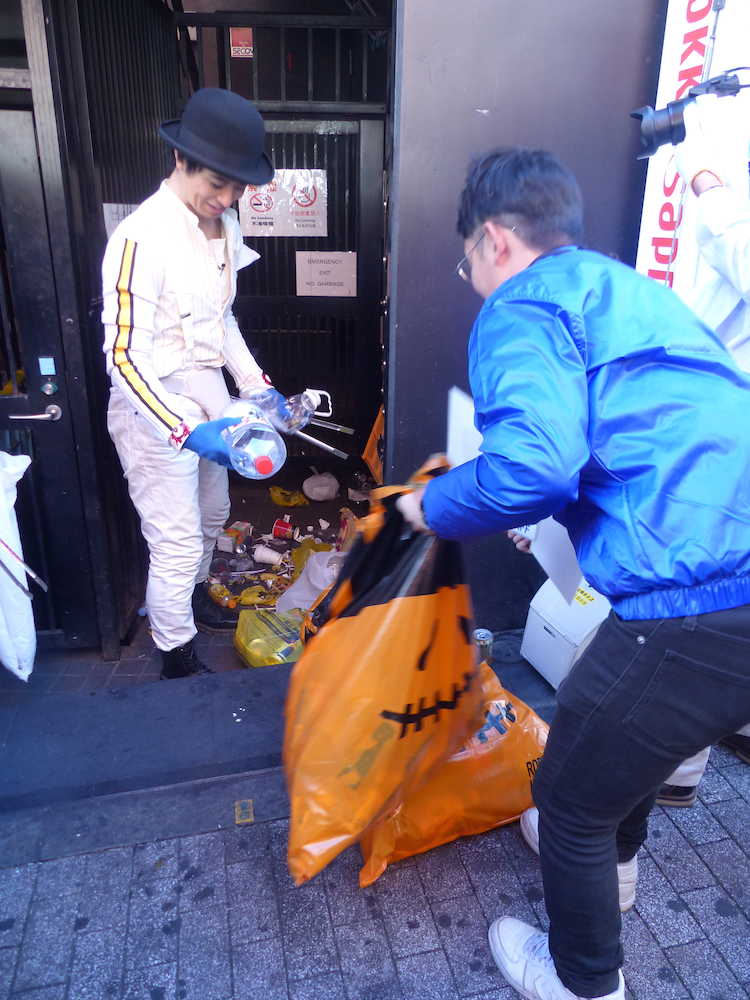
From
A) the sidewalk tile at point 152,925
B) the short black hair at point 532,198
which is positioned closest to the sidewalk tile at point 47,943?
the sidewalk tile at point 152,925

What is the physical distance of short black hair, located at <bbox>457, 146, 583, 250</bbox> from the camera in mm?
1554

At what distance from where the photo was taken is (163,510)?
2.88 m

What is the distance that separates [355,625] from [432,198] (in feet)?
5.44

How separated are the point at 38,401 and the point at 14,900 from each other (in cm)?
174

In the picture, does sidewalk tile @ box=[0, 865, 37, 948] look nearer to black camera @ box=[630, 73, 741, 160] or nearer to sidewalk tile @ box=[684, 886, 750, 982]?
sidewalk tile @ box=[684, 886, 750, 982]

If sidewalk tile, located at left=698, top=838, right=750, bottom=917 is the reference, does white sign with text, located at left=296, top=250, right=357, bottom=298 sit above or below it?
above

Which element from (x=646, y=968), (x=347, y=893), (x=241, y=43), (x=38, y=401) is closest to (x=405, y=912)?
(x=347, y=893)

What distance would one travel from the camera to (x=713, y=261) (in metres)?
2.08

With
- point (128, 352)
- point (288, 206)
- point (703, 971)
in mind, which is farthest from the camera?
point (288, 206)

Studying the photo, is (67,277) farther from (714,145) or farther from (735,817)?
(735,817)

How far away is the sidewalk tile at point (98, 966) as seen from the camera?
6.01ft

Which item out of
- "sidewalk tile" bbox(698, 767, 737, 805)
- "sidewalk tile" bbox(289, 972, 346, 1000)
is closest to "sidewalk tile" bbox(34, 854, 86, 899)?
"sidewalk tile" bbox(289, 972, 346, 1000)

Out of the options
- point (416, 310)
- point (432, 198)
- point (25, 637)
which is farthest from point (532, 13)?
point (25, 637)

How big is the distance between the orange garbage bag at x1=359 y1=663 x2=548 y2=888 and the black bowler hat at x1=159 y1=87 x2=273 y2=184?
1.95 meters
